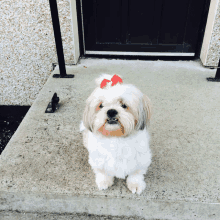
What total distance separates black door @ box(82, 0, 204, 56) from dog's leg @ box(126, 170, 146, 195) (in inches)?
95.5

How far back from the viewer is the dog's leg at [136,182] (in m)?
1.45

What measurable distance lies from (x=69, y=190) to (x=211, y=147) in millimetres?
1232

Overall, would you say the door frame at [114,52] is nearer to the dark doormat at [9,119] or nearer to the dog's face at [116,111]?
the dark doormat at [9,119]

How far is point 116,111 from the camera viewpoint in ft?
3.97

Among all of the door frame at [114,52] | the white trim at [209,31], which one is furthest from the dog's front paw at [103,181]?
the white trim at [209,31]

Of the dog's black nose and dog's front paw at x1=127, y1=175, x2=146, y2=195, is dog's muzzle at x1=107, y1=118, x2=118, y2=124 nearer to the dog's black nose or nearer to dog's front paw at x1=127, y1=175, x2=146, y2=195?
the dog's black nose

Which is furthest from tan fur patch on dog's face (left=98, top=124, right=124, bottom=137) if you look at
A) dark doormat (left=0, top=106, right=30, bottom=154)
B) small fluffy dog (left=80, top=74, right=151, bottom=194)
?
dark doormat (left=0, top=106, right=30, bottom=154)

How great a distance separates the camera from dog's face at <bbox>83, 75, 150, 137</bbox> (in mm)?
1228

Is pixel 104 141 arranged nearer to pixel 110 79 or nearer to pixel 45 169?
pixel 110 79

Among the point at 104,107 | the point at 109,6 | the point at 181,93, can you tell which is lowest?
the point at 181,93

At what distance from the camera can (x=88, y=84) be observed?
109 inches

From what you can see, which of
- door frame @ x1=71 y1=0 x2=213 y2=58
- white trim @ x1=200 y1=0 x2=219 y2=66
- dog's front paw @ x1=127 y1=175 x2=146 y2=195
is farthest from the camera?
door frame @ x1=71 y1=0 x2=213 y2=58

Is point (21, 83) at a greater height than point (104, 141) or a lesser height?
lesser

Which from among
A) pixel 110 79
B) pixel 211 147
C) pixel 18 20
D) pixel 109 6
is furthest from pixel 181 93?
pixel 18 20
